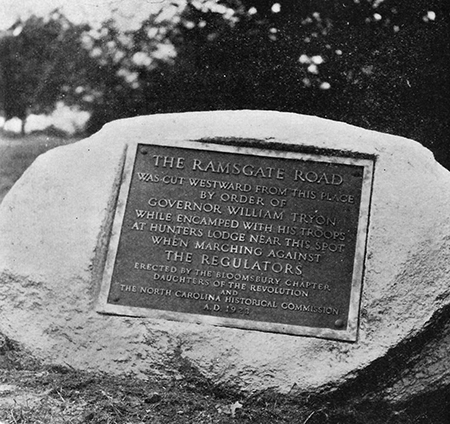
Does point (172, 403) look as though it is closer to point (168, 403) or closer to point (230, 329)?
point (168, 403)

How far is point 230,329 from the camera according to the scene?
392 cm

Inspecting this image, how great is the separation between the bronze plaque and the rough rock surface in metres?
0.08

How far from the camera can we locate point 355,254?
13.3 ft

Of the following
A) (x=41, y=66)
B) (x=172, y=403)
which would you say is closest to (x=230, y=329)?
(x=172, y=403)

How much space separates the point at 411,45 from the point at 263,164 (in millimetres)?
3135

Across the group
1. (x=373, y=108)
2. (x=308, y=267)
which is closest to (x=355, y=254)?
(x=308, y=267)

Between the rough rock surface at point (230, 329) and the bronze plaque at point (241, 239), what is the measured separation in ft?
0.27

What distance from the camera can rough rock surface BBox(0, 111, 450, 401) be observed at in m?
3.78

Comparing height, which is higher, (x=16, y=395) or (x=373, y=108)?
(x=373, y=108)

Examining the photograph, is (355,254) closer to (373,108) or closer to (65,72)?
(373,108)

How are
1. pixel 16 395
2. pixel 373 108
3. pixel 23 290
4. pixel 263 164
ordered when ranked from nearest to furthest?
pixel 16 395
pixel 23 290
pixel 263 164
pixel 373 108

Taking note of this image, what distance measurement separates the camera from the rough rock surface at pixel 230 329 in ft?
12.4

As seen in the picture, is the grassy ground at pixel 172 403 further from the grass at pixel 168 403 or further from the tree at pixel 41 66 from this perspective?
the tree at pixel 41 66

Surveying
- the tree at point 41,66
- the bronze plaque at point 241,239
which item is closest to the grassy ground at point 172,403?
the bronze plaque at point 241,239
